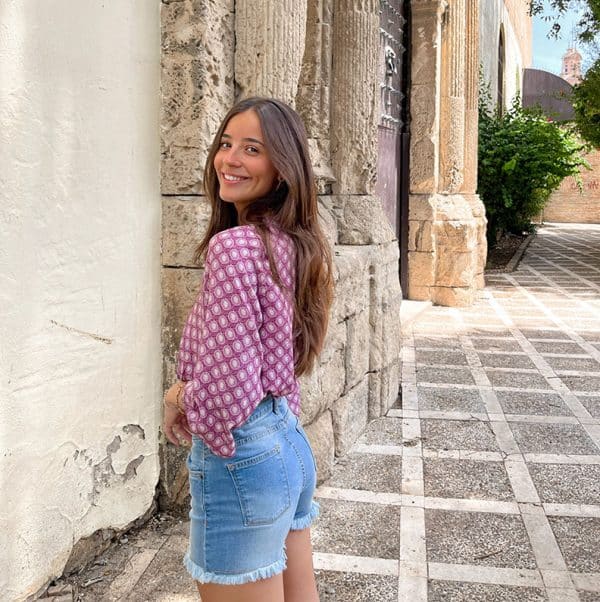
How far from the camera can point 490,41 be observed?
15.9 meters

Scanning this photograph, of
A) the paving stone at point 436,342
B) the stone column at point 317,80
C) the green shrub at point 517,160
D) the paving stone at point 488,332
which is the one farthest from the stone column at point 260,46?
the green shrub at point 517,160

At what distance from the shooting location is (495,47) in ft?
56.6

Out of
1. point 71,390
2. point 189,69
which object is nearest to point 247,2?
point 189,69

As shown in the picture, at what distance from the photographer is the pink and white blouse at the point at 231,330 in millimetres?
1354

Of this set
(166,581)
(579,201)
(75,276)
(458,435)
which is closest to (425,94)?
Result: (458,435)

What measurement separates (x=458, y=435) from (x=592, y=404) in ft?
3.69

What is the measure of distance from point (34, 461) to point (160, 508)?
795 mm

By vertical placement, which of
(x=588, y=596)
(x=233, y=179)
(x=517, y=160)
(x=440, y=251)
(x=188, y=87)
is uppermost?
(x=517, y=160)

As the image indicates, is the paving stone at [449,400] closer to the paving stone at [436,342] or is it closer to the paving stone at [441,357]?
the paving stone at [441,357]

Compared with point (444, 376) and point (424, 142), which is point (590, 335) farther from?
point (424, 142)

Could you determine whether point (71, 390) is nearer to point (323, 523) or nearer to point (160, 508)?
point (160, 508)

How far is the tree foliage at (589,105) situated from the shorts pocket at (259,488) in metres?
13.1

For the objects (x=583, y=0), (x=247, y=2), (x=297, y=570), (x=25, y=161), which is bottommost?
(x=297, y=570)

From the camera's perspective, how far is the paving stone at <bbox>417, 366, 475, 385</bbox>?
16.4ft
